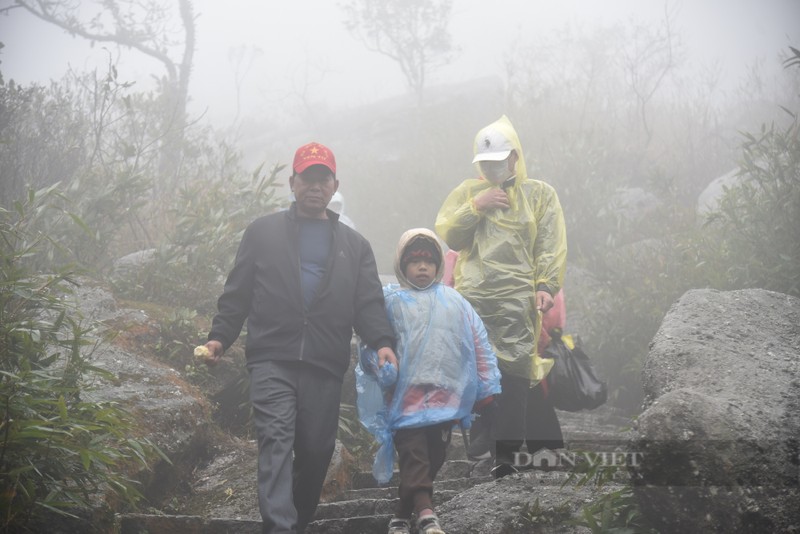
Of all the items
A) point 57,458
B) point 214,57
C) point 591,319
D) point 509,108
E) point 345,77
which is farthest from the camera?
point 214,57

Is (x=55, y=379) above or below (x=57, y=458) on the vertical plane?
above

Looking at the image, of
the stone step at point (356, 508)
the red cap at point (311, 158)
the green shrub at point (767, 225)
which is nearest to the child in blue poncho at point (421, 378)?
the stone step at point (356, 508)

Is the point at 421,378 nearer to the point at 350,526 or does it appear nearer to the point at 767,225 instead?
the point at 350,526

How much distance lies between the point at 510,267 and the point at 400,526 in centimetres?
188

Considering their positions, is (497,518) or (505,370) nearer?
(497,518)

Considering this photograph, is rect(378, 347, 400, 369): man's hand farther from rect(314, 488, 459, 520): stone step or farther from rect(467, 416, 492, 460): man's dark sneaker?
rect(467, 416, 492, 460): man's dark sneaker

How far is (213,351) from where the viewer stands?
3963 mm

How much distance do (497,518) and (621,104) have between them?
58.9ft

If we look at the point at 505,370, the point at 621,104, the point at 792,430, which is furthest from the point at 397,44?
the point at 792,430

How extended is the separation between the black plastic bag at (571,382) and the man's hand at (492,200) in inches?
38.2

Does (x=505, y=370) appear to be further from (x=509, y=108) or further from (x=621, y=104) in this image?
(x=621, y=104)

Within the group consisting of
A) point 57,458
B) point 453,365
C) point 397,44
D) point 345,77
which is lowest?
point 57,458

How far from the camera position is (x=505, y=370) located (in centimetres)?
484

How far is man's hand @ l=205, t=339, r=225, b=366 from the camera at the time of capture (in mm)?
3936
